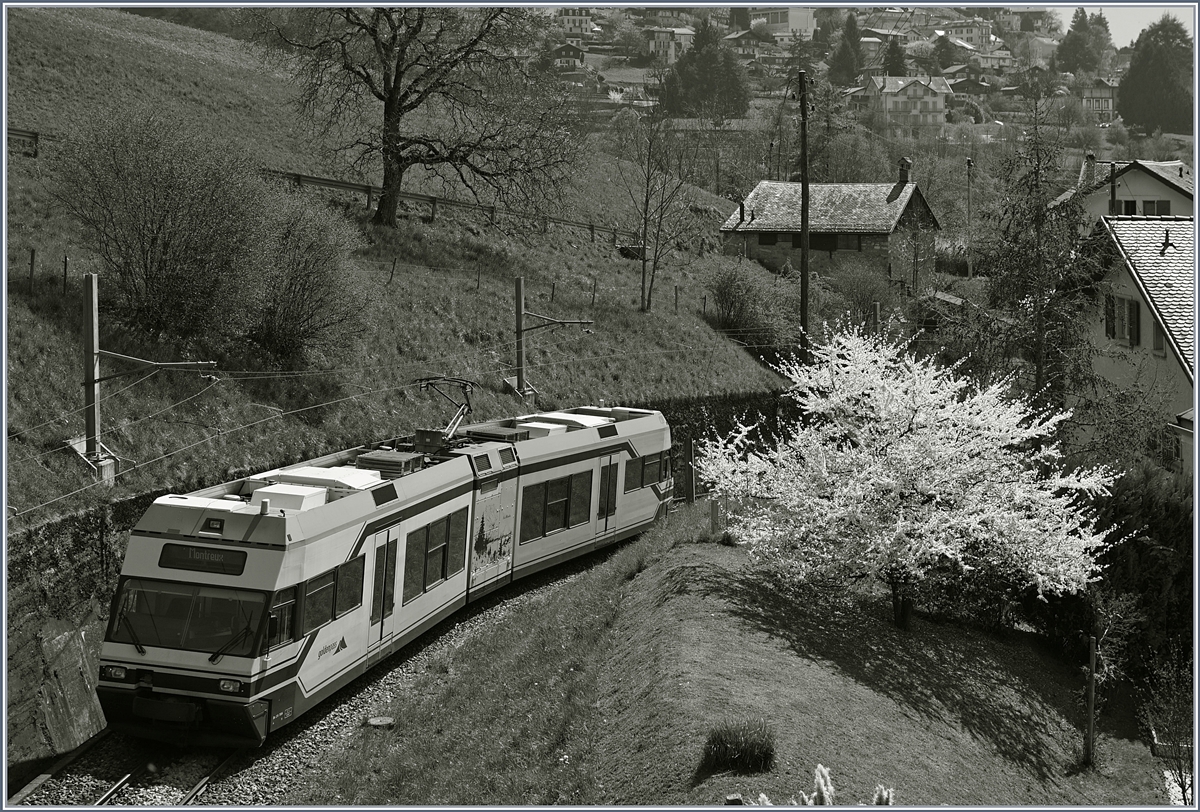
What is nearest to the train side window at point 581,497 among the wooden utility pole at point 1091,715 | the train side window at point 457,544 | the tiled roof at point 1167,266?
the train side window at point 457,544

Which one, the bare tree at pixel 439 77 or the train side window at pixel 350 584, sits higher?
the bare tree at pixel 439 77

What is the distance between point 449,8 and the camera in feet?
136

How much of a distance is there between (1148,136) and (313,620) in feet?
485

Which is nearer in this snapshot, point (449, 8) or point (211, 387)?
point (211, 387)

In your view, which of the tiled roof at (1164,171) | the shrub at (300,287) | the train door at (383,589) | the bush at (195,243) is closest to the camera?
the train door at (383,589)

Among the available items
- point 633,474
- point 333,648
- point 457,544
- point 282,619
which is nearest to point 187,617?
point 282,619

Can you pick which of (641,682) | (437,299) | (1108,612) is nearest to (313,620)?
(641,682)

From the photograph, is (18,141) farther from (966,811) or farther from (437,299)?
(966,811)

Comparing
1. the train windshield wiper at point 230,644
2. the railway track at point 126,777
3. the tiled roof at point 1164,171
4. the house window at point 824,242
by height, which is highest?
the tiled roof at point 1164,171

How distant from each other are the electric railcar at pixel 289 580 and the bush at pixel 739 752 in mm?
5118

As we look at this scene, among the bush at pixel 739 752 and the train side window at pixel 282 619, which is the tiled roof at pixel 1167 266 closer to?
the bush at pixel 739 752

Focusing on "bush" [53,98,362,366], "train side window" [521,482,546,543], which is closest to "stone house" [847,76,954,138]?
"bush" [53,98,362,366]

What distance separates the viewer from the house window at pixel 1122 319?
2795cm

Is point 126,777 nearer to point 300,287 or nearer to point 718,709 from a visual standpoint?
point 718,709
